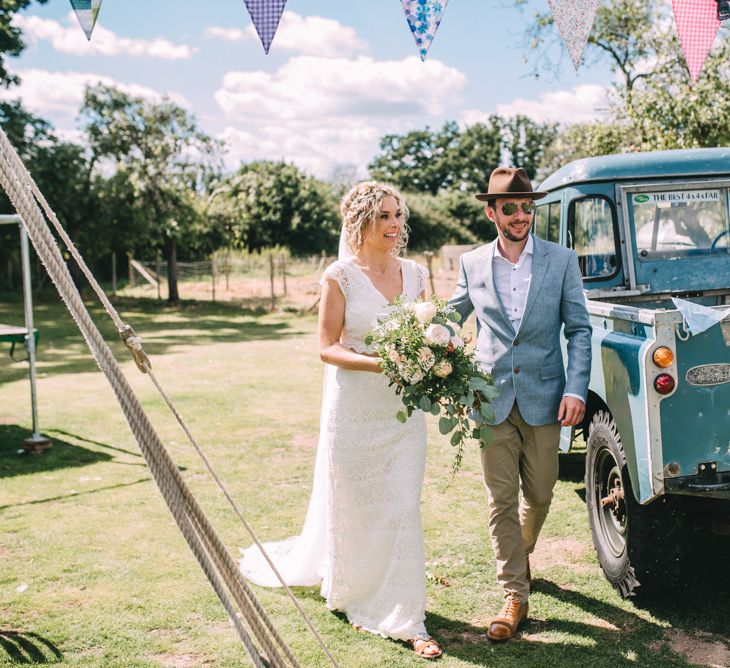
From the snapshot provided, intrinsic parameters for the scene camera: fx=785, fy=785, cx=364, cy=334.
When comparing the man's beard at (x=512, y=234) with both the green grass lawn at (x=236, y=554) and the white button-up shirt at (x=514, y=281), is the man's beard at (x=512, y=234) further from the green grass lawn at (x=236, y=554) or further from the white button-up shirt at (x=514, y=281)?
the green grass lawn at (x=236, y=554)

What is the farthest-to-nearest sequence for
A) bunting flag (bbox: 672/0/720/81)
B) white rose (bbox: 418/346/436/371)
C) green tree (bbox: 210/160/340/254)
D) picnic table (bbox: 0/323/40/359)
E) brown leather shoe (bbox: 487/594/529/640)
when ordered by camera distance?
green tree (bbox: 210/160/340/254) → picnic table (bbox: 0/323/40/359) → bunting flag (bbox: 672/0/720/81) → brown leather shoe (bbox: 487/594/529/640) → white rose (bbox: 418/346/436/371)

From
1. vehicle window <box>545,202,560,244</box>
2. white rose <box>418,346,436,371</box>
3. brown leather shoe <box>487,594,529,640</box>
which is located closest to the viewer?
white rose <box>418,346,436,371</box>

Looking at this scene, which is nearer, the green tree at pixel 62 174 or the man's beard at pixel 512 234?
the man's beard at pixel 512 234

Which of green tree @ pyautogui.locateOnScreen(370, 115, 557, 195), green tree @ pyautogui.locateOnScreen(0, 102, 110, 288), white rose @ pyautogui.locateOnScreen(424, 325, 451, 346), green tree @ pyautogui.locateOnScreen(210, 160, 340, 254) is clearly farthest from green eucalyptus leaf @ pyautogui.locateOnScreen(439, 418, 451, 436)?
green tree @ pyautogui.locateOnScreen(370, 115, 557, 195)

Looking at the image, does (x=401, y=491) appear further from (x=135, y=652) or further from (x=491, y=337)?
(x=135, y=652)

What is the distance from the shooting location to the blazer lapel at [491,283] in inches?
155

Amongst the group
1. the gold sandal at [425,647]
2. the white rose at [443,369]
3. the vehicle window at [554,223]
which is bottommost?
the gold sandal at [425,647]

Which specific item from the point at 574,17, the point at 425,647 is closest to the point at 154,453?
the point at 425,647

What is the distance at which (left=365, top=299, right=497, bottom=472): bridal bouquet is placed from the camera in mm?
3395

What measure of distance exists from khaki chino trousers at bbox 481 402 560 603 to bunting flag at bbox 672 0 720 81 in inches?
109

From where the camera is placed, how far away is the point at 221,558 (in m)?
2.15

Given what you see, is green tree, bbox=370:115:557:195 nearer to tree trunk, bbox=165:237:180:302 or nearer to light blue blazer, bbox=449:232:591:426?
tree trunk, bbox=165:237:180:302

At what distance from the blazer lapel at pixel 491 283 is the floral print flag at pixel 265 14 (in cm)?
178

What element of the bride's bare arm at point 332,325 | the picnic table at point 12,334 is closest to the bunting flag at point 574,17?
the bride's bare arm at point 332,325
